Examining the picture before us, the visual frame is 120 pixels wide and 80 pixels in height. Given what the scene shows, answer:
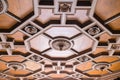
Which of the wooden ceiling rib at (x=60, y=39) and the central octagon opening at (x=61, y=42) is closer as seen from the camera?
the wooden ceiling rib at (x=60, y=39)

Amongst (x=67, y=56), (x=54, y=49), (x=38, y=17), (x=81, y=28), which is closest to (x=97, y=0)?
(x=81, y=28)

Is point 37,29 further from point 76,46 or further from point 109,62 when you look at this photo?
point 109,62

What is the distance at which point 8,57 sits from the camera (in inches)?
284

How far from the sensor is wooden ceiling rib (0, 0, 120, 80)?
15.8 ft

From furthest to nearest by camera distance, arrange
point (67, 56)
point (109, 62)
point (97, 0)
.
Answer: point (109, 62)
point (67, 56)
point (97, 0)

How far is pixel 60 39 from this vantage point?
5977 millimetres

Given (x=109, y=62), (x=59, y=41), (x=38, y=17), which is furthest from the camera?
(x=109, y=62)

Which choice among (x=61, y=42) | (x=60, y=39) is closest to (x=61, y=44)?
(x=61, y=42)

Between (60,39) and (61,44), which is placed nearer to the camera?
(60,39)

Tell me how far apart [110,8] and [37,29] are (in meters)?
1.96

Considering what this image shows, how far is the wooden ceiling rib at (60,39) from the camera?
15.8 feet

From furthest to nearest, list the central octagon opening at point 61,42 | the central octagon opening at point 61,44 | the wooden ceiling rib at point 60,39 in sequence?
the central octagon opening at point 61,44, the central octagon opening at point 61,42, the wooden ceiling rib at point 60,39

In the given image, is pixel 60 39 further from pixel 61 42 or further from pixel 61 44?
pixel 61 44

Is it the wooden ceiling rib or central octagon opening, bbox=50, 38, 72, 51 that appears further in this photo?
central octagon opening, bbox=50, 38, 72, 51
